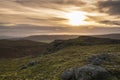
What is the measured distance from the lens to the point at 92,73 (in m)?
39.8

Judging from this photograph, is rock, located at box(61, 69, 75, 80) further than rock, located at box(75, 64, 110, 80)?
Yes

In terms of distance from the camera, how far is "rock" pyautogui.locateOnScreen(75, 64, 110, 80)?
39656 mm

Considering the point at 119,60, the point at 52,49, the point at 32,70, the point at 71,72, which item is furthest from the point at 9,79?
the point at 52,49

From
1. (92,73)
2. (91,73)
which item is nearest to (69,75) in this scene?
(91,73)

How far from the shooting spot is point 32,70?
63.2 metres

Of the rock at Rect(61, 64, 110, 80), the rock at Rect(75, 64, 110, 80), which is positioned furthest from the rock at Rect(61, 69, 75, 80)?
the rock at Rect(75, 64, 110, 80)

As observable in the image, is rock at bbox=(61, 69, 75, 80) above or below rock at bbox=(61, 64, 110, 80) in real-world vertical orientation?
below

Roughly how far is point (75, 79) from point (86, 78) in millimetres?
2872

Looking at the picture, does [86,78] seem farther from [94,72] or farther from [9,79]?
[9,79]

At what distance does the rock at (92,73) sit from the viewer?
130 ft

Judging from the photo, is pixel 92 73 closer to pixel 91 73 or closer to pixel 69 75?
pixel 91 73

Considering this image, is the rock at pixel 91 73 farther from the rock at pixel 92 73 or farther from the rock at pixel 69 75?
the rock at pixel 69 75

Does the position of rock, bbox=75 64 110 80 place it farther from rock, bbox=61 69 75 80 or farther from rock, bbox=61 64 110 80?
rock, bbox=61 69 75 80

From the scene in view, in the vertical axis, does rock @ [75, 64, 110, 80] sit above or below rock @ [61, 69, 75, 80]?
above
